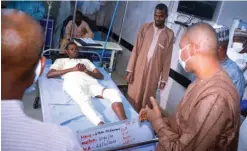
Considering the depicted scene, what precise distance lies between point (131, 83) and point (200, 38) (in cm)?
223

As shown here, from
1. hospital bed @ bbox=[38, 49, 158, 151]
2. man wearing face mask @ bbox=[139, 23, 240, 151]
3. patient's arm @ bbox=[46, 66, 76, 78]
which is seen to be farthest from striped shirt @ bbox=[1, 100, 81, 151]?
patient's arm @ bbox=[46, 66, 76, 78]

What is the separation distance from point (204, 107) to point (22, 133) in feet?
3.10

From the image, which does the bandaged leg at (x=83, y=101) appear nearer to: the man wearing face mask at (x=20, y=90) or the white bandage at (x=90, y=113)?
the white bandage at (x=90, y=113)

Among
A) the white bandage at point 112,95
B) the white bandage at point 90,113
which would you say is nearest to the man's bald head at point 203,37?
the white bandage at point 90,113

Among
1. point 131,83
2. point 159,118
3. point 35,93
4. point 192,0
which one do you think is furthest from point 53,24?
point 159,118

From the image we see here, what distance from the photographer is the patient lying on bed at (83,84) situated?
2.55 m

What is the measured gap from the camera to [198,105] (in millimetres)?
1336

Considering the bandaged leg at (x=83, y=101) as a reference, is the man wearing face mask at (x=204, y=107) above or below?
above

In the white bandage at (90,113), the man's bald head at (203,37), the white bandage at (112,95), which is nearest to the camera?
the man's bald head at (203,37)

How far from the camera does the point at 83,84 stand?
120 inches

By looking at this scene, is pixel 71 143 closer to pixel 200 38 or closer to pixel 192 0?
pixel 200 38

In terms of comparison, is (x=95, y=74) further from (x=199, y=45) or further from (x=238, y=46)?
(x=199, y=45)

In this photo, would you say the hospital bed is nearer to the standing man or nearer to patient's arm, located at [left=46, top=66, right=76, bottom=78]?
patient's arm, located at [left=46, top=66, right=76, bottom=78]

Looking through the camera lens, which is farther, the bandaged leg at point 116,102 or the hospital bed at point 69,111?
the bandaged leg at point 116,102
